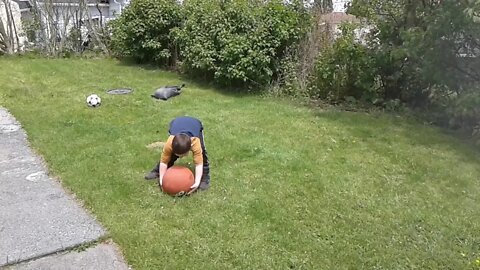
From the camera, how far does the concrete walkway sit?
9.77ft

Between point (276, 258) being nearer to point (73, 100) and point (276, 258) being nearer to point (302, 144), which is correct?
point (302, 144)

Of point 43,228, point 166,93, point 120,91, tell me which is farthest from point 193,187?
point 120,91

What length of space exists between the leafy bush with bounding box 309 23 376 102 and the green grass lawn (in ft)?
2.12

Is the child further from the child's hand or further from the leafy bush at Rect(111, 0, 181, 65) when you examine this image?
the leafy bush at Rect(111, 0, 181, 65)

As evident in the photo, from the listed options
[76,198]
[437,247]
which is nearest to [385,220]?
[437,247]

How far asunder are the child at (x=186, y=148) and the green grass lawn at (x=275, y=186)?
144 mm

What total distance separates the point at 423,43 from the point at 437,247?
339 centimetres

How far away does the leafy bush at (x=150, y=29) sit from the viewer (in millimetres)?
10125

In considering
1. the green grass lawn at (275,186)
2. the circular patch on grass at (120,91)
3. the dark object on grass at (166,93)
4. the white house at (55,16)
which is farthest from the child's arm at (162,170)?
the white house at (55,16)

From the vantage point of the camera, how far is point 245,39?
25.0ft

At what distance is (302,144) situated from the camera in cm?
532

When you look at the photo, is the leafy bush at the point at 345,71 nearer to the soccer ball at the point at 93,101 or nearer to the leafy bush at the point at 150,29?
the soccer ball at the point at 93,101

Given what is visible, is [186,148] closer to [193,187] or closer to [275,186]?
[193,187]

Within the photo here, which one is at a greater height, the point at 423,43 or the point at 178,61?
the point at 423,43
